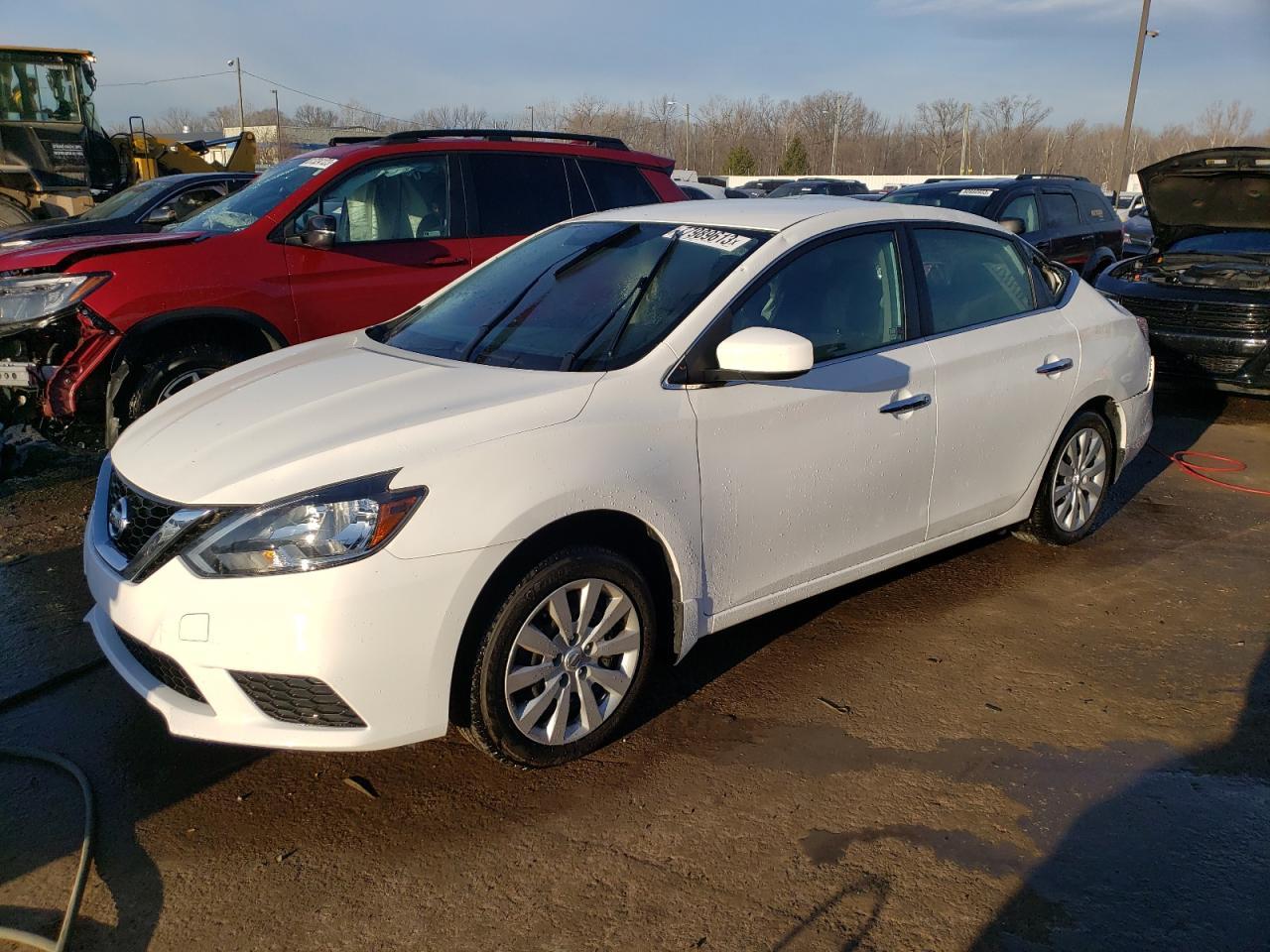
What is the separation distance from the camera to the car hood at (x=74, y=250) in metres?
5.56

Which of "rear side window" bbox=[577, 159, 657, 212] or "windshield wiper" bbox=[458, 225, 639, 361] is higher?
"rear side window" bbox=[577, 159, 657, 212]

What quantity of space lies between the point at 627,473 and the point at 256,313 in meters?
3.55

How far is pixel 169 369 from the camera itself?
5.67 meters

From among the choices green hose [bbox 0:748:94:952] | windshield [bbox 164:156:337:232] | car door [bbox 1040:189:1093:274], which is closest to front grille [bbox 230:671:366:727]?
green hose [bbox 0:748:94:952]

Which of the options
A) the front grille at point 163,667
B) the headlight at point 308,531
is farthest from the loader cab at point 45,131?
the headlight at point 308,531

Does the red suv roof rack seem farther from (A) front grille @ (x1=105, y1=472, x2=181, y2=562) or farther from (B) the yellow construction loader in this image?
(B) the yellow construction loader

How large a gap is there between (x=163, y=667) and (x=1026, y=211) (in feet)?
33.7

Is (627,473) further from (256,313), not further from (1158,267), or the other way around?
(1158,267)

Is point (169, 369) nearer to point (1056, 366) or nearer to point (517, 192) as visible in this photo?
point (517, 192)

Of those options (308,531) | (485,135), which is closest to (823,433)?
(308,531)

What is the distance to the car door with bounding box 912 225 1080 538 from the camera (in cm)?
422

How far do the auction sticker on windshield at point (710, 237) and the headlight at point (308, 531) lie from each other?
1.65 meters

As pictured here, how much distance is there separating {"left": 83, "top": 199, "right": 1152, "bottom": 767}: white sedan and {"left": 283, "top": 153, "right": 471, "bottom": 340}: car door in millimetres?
1986

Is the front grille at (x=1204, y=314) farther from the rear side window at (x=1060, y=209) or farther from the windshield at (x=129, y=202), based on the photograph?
the windshield at (x=129, y=202)
